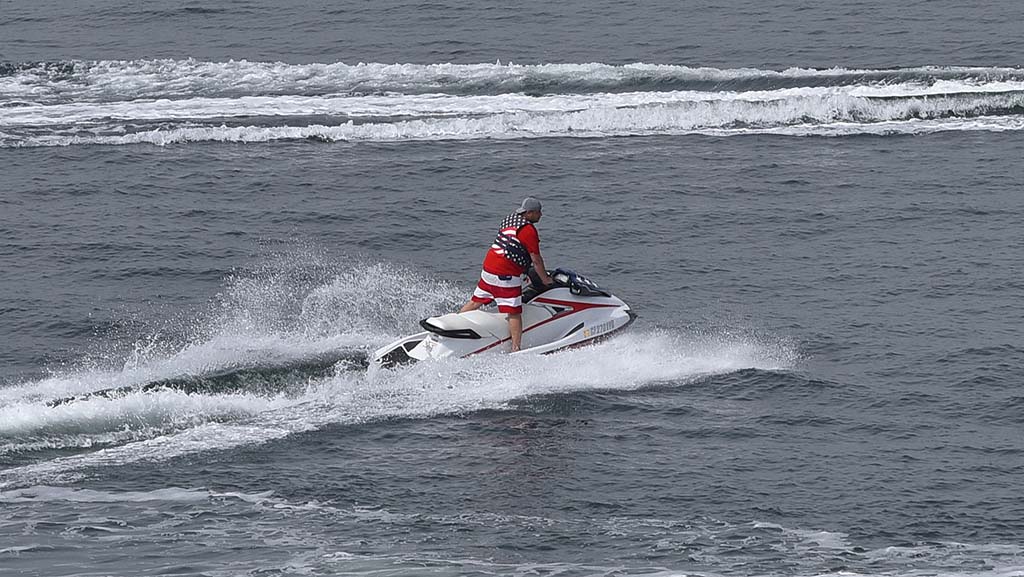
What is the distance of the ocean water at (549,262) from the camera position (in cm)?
1505

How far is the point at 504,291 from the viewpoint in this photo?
1909 cm

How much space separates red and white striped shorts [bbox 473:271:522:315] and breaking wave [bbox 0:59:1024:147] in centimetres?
1322

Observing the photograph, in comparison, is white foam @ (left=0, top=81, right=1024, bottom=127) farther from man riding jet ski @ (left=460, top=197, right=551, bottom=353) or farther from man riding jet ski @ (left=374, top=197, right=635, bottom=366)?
man riding jet ski @ (left=460, top=197, right=551, bottom=353)

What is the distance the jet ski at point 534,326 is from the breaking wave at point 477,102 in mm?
12713

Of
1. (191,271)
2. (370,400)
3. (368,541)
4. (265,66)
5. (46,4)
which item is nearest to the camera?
(368,541)

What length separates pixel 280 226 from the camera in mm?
26453

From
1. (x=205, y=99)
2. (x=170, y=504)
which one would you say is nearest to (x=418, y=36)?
(x=205, y=99)

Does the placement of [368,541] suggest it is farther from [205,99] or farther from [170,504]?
[205,99]

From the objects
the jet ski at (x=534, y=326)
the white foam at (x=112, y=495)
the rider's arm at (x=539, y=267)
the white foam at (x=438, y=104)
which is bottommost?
the white foam at (x=112, y=495)

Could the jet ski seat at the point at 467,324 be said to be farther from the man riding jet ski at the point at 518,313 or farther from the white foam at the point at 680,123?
the white foam at the point at 680,123

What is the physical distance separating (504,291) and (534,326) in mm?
755

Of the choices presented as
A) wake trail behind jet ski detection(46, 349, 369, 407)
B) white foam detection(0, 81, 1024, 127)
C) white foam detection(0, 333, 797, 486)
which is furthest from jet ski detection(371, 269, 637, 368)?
white foam detection(0, 81, 1024, 127)

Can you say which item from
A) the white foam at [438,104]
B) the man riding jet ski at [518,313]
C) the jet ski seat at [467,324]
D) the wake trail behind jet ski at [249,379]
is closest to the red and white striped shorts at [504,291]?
the man riding jet ski at [518,313]

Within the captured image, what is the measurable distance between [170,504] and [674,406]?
6107 millimetres
